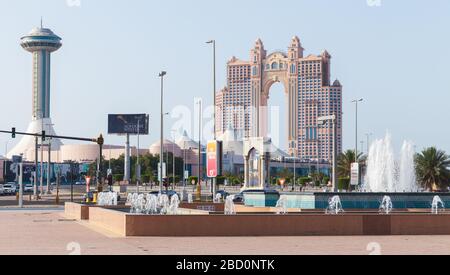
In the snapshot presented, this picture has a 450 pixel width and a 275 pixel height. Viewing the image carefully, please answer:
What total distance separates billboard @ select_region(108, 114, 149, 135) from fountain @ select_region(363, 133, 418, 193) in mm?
93492

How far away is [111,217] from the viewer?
85.0 ft

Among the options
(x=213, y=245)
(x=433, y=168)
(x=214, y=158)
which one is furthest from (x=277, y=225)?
(x=433, y=168)

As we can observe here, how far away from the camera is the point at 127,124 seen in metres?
149

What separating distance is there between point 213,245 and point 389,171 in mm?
37930

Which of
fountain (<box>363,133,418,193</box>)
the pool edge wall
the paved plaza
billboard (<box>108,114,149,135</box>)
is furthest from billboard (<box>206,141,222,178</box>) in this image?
billboard (<box>108,114,149,135</box>)

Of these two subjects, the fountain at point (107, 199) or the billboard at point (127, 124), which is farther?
the billboard at point (127, 124)

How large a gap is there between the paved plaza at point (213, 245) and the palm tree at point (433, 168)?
139 ft

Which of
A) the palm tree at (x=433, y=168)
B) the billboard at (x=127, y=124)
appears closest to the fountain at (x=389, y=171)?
the palm tree at (x=433, y=168)

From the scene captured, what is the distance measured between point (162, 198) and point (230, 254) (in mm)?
22478

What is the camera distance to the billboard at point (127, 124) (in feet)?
485

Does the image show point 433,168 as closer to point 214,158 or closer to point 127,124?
point 214,158

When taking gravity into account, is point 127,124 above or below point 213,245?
above

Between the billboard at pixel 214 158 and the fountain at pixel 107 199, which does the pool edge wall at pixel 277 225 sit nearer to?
the billboard at pixel 214 158
